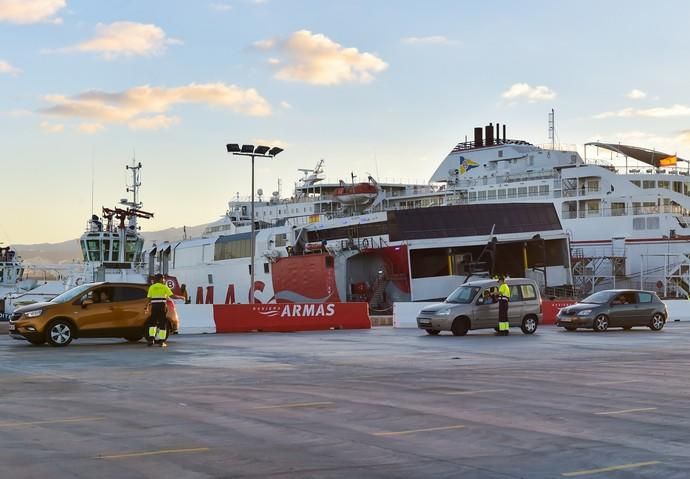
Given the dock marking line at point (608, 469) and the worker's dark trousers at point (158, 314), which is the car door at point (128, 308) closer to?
the worker's dark trousers at point (158, 314)

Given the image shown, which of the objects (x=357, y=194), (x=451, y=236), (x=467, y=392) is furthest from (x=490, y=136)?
(x=467, y=392)

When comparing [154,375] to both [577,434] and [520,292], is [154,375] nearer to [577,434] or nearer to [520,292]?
[577,434]

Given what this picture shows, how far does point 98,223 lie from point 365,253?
19257 mm

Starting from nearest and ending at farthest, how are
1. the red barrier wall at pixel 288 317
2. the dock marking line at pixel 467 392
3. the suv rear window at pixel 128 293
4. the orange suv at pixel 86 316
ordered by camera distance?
1. the dock marking line at pixel 467 392
2. the orange suv at pixel 86 316
3. the suv rear window at pixel 128 293
4. the red barrier wall at pixel 288 317

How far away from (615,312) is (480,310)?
570cm

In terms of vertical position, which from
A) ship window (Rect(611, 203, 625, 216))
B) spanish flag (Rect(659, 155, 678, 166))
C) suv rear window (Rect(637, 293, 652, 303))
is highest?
spanish flag (Rect(659, 155, 678, 166))

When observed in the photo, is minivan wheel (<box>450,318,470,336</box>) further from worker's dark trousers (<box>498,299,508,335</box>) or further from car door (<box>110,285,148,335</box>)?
car door (<box>110,285,148,335</box>)

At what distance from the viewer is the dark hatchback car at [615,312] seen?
1186 inches

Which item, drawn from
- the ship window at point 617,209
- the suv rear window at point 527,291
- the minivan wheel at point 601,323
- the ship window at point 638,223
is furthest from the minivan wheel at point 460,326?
the ship window at point 617,209

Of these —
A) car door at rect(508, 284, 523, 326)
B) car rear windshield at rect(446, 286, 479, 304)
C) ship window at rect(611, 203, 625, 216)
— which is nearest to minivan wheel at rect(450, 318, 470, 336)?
car rear windshield at rect(446, 286, 479, 304)

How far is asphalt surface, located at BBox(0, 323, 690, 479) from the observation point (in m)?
7.61

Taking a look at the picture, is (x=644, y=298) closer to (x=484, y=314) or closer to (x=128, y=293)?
(x=484, y=314)

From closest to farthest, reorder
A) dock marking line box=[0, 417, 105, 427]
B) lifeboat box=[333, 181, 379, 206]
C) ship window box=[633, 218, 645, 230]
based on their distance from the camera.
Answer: dock marking line box=[0, 417, 105, 427] < ship window box=[633, 218, 645, 230] < lifeboat box=[333, 181, 379, 206]

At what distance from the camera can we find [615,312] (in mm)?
30641
